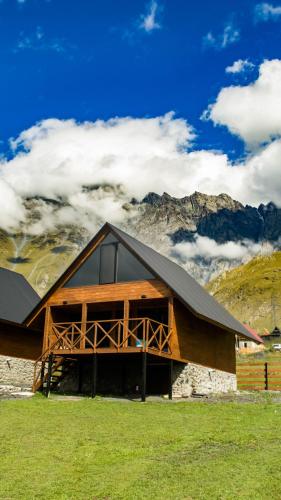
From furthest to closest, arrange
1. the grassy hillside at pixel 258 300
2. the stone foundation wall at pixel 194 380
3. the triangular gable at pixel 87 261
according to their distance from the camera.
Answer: the grassy hillside at pixel 258 300 < the triangular gable at pixel 87 261 < the stone foundation wall at pixel 194 380

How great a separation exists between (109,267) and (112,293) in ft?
3.77

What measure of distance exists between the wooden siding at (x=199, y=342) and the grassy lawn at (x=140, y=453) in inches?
227

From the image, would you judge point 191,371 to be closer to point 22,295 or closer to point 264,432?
point 264,432

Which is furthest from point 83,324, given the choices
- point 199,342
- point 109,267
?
point 199,342

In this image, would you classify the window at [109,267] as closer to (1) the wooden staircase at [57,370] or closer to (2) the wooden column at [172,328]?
(2) the wooden column at [172,328]

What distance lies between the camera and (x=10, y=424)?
14.0m

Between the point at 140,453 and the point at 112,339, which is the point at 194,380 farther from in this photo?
the point at 140,453

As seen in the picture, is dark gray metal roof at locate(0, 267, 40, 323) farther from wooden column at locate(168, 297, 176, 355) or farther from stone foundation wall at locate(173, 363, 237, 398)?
stone foundation wall at locate(173, 363, 237, 398)

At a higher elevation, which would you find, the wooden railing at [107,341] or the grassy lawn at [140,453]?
the wooden railing at [107,341]

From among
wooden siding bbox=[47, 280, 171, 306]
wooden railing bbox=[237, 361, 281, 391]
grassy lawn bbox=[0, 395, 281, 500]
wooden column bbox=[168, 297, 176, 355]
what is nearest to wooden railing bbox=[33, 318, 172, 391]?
wooden column bbox=[168, 297, 176, 355]

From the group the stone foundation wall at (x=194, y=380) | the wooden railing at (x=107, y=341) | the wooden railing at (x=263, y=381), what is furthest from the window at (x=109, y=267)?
the wooden railing at (x=263, y=381)

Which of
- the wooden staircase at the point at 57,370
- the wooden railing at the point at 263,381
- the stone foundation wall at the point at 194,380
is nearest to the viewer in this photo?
the stone foundation wall at the point at 194,380

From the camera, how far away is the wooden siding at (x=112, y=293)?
22219 millimetres

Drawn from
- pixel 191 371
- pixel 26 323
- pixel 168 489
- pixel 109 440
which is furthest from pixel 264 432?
pixel 26 323
